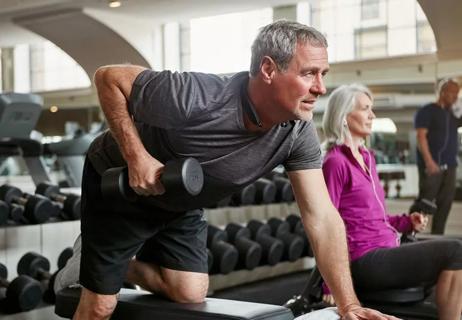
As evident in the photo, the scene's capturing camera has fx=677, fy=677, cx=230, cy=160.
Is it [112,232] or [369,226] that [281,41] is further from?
[369,226]

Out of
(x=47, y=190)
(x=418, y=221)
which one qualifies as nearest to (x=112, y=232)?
(x=418, y=221)

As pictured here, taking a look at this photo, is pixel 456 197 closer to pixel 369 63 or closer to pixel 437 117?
pixel 437 117

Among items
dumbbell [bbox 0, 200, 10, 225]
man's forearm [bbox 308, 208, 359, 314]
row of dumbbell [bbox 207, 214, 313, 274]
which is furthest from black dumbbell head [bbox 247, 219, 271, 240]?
man's forearm [bbox 308, 208, 359, 314]

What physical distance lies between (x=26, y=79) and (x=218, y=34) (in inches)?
148

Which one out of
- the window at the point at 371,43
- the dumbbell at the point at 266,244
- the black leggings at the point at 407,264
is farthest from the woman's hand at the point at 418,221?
the window at the point at 371,43

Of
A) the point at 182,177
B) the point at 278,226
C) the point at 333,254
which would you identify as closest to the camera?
the point at 182,177

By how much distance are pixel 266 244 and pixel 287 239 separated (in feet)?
0.83

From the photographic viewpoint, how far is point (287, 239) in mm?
4328

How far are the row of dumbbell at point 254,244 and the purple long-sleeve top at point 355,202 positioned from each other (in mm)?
A: 1401

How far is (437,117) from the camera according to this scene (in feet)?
17.7

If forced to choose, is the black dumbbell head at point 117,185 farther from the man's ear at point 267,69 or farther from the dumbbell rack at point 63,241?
the dumbbell rack at point 63,241

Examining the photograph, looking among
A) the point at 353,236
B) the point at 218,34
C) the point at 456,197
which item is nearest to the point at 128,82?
the point at 353,236

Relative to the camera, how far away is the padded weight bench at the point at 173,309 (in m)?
1.54

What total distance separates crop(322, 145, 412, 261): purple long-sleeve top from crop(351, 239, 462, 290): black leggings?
6cm
